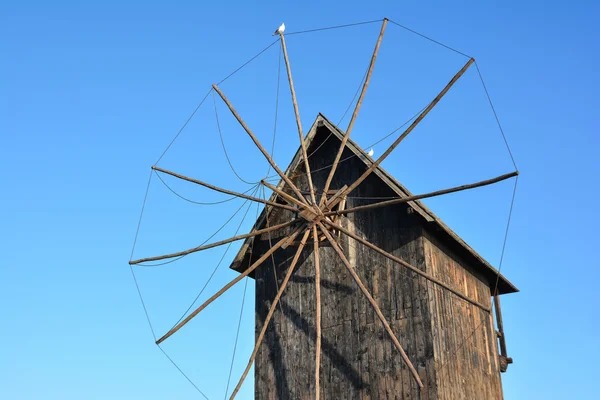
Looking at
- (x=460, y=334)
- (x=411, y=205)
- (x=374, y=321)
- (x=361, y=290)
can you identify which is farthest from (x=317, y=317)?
(x=460, y=334)

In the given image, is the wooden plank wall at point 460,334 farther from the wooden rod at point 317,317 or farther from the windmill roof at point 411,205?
the wooden rod at point 317,317

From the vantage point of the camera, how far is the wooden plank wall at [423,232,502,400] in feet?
53.9

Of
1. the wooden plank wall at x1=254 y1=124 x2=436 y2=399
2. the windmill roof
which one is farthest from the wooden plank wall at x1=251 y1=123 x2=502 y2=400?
the windmill roof

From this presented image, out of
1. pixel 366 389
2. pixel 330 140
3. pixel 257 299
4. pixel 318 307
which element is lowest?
pixel 366 389

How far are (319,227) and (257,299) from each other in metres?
3.55

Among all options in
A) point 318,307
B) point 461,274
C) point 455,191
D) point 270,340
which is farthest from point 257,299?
point 455,191

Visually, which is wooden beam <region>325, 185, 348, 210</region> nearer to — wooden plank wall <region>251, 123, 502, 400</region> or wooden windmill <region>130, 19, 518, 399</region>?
wooden windmill <region>130, 19, 518, 399</region>

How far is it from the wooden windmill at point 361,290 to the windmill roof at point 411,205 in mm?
28

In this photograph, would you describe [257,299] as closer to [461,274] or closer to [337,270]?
[337,270]

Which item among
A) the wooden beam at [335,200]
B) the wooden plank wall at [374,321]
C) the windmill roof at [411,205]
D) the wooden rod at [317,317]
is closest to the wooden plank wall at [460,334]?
the wooden plank wall at [374,321]

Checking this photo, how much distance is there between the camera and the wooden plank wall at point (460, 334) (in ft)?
53.9

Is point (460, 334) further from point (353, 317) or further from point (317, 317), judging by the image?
point (317, 317)

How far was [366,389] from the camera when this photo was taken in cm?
1664

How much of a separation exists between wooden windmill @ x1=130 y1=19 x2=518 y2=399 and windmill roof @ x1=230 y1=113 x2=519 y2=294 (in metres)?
0.03
